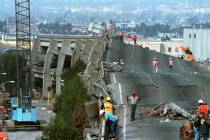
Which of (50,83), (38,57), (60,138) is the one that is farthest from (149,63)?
(38,57)

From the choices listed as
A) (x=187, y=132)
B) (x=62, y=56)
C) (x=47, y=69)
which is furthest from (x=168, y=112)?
(x=47, y=69)

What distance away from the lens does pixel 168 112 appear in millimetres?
28922

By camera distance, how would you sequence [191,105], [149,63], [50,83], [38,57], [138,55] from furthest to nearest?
[38,57], [50,83], [138,55], [149,63], [191,105]

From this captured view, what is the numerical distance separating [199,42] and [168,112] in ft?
373

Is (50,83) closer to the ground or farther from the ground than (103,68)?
closer to the ground

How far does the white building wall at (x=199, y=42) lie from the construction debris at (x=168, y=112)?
110 meters

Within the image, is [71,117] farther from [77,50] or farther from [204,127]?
[77,50]

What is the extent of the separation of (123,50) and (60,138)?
123 feet

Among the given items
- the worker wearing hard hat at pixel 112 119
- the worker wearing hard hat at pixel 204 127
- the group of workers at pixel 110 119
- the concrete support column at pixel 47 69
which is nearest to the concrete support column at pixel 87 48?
the concrete support column at pixel 47 69

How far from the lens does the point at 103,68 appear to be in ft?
145

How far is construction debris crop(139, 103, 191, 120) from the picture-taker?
28.3 m

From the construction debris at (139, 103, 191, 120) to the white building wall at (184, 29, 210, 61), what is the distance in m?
110

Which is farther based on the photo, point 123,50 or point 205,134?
point 123,50

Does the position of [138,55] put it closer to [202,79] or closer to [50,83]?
[202,79]
